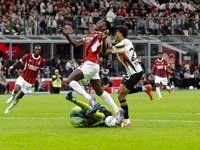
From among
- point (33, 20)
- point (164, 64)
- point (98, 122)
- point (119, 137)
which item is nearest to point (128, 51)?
point (98, 122)

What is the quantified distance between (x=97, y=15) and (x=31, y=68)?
21.9 meters

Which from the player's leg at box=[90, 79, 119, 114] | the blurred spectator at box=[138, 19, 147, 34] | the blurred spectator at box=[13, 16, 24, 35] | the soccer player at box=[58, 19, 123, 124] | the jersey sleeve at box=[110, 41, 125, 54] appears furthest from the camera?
the blurred spectator at box=[138, 19, 147, 34]

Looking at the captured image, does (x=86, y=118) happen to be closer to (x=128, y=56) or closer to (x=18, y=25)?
(x=128, y=56)

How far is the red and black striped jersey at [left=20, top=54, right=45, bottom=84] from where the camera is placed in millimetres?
17438

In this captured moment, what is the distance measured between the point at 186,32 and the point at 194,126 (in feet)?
107

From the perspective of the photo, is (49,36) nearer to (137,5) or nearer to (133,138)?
(137,5)

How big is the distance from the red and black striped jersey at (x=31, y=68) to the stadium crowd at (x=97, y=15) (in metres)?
18.1

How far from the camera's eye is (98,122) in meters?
10.5

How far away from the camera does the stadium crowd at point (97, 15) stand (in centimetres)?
3600

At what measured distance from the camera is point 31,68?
57.7ft

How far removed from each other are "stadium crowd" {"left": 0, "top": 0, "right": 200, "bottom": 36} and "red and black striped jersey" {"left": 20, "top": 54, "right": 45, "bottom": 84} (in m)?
18.1

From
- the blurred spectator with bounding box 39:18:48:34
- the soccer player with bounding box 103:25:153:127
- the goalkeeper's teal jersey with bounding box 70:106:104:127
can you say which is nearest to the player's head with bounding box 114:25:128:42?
the soccer player with bounding box 103:25:153:127

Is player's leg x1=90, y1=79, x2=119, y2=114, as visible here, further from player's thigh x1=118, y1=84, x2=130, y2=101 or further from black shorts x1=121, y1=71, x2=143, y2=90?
black shorts x1=121, y1=71, x2=143, y2=90

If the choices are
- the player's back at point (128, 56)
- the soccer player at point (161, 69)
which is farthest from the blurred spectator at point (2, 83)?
the player's back at point (128, 56)
